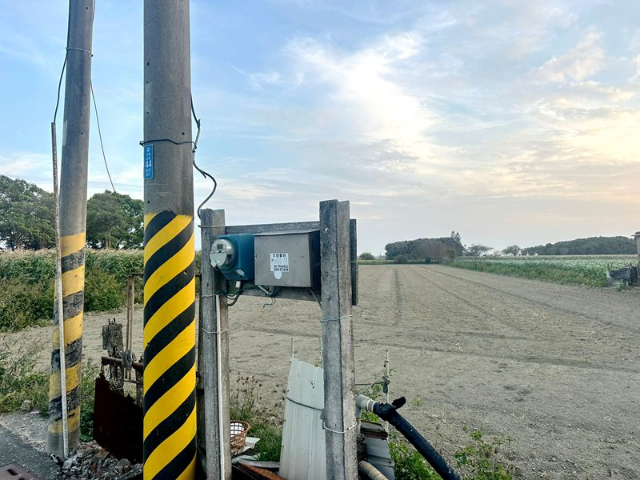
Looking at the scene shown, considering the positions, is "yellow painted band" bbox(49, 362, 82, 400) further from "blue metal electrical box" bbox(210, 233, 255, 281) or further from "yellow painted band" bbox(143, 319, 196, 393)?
"blue metal electrical box" bbox(210, 233, 255, 281)

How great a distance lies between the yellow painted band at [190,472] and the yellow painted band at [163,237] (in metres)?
1.32

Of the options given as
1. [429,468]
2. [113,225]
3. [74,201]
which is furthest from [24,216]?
[429,468]

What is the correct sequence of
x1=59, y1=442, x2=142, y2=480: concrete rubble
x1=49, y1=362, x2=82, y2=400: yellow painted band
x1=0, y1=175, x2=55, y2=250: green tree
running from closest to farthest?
x1=59, y1=442, x2=142, y2=480: concrete rubble → x1=49, y1=362, x2=82, y2=400: yellow painted band → x1=0, y1=175, x2=55, y2=250: green tree

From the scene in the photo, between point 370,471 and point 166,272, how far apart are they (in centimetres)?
168

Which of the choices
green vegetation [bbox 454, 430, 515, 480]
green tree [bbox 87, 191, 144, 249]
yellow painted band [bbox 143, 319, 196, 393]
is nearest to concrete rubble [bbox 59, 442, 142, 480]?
yellow painted band [bbox 143, 319, 196, 393]

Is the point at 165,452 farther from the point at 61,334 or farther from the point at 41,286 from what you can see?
the point at 41,286

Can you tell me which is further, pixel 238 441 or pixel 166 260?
pixel 238 441

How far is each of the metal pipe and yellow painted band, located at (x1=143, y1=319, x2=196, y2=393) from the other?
4.13 feet

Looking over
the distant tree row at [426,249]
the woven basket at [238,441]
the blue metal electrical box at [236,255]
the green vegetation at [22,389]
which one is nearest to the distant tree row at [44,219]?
the green vegetation at [22,389]

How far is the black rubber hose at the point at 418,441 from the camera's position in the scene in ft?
7.03

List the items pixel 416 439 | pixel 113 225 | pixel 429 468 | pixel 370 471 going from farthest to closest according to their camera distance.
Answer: pixel 113 225, pixel 429 468, pixel 370 471, pixel 416 439

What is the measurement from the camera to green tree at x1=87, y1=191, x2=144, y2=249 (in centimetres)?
3938

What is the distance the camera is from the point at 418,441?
2182 mm

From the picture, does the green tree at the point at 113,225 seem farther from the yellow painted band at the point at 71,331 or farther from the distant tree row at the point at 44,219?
the yellow painted band at the point at 71,331
